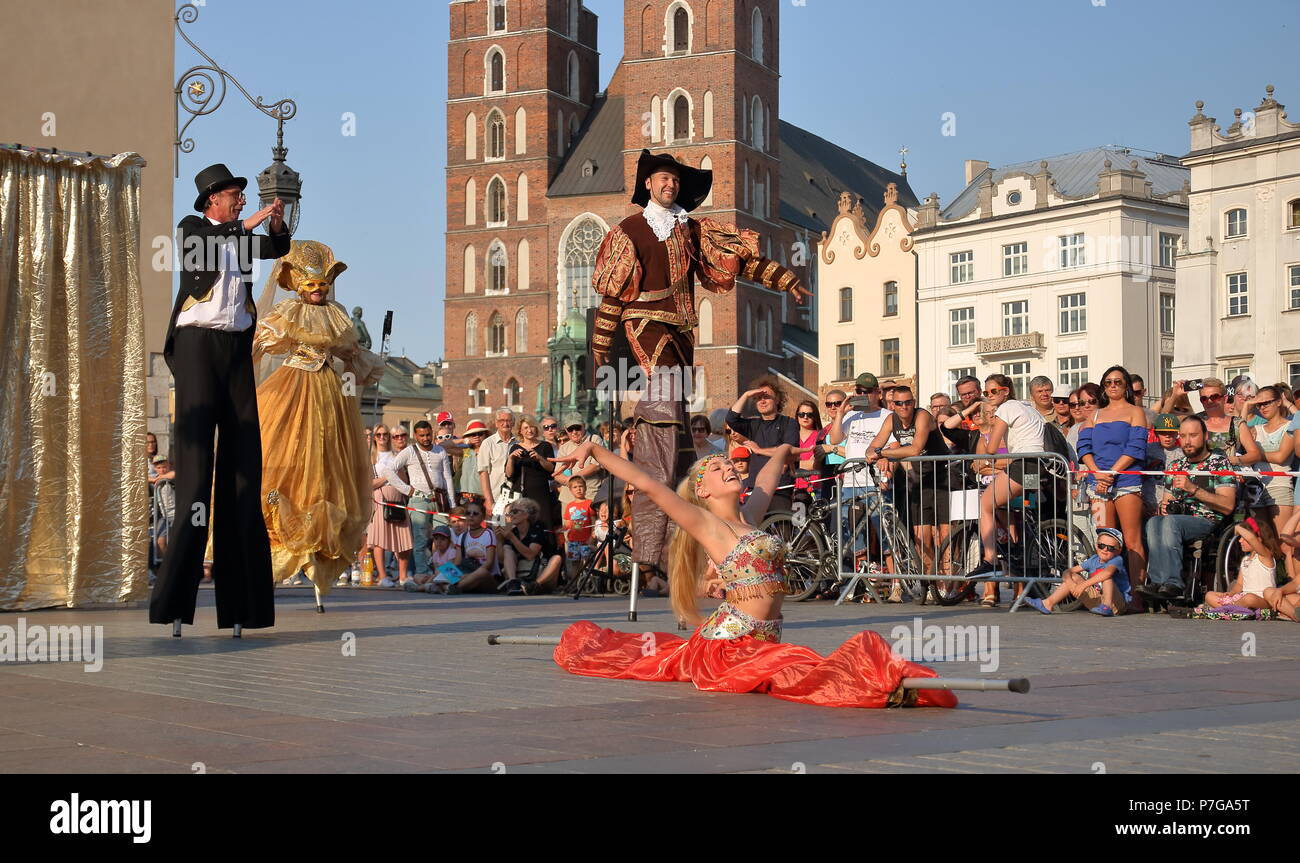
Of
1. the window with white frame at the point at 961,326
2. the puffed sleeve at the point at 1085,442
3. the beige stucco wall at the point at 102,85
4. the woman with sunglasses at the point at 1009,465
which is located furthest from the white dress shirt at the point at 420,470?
the window with white frame at the point at 961,326

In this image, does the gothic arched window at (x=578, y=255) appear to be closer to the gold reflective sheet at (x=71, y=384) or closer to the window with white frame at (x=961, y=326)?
the window with white frame at (x=961, y=326)

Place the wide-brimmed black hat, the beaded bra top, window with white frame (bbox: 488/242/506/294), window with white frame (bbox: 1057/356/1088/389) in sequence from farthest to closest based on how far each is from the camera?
window with white frame (bbox: 488/242/506/294)
window with white frame (bbox: 1057/356/1088/389)
the wide-brimmed black hat
the beaded bra top

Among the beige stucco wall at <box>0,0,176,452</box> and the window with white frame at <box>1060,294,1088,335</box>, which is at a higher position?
the window with white frame at <box>1060,294,1088,335</box>

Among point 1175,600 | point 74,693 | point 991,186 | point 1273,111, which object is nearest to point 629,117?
point 991,186

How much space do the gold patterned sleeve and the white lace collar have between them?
0.17 metres

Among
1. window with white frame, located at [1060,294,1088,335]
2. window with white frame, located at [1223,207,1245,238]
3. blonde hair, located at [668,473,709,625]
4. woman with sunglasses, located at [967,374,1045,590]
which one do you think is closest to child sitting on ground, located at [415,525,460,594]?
woman with sunglasses, located at [967,374,1045,590]

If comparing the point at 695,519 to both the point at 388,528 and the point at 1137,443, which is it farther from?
the point at 388,528

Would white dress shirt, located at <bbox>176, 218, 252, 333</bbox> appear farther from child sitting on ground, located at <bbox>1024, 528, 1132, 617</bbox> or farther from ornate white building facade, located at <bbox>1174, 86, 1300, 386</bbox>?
ornate white building facade, located at <bbox>1174, 86, 1300, 386</bbox>

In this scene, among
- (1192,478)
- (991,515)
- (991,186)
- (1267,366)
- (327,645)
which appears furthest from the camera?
(991,186)

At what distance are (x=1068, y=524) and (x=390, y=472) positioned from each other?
756 centimetres

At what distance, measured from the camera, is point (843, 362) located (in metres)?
75.7

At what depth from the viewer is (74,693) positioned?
6.13 metres

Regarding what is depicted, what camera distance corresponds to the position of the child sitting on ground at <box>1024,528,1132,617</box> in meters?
11.6

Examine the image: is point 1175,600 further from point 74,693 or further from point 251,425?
point 74,693
